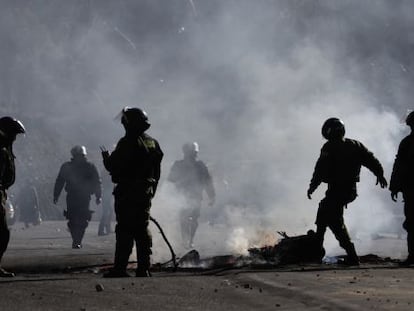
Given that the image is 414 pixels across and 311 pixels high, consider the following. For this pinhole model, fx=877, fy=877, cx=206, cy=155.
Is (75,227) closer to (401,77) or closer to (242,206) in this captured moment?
(242,206)

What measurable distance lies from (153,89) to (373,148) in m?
24.1

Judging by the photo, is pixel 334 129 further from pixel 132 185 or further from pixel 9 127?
pixel 9 127

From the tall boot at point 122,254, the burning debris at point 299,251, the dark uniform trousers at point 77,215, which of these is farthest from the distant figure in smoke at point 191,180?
the tall boot at point 122,254

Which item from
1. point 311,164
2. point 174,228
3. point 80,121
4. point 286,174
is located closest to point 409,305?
point 174,228

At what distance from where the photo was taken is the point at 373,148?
2195 cm

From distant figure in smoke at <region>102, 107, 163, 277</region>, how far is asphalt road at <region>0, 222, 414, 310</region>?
1.58ft

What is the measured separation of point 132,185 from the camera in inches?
348

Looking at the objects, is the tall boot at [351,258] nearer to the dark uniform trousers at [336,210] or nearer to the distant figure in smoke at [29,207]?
the dark uniform trousers at [336,210]

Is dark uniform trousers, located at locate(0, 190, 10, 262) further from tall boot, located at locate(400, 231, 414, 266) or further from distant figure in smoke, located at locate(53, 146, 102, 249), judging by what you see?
distant figure in smoke, located at locate(53, 146, 102, 249)

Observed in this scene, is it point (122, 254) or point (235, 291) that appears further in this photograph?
point (122, 254)

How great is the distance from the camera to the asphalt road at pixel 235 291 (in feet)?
21.1

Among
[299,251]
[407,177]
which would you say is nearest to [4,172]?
[299,251]

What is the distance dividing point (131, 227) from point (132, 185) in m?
0.43

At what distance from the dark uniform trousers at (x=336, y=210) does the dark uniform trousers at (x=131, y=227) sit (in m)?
2.47
